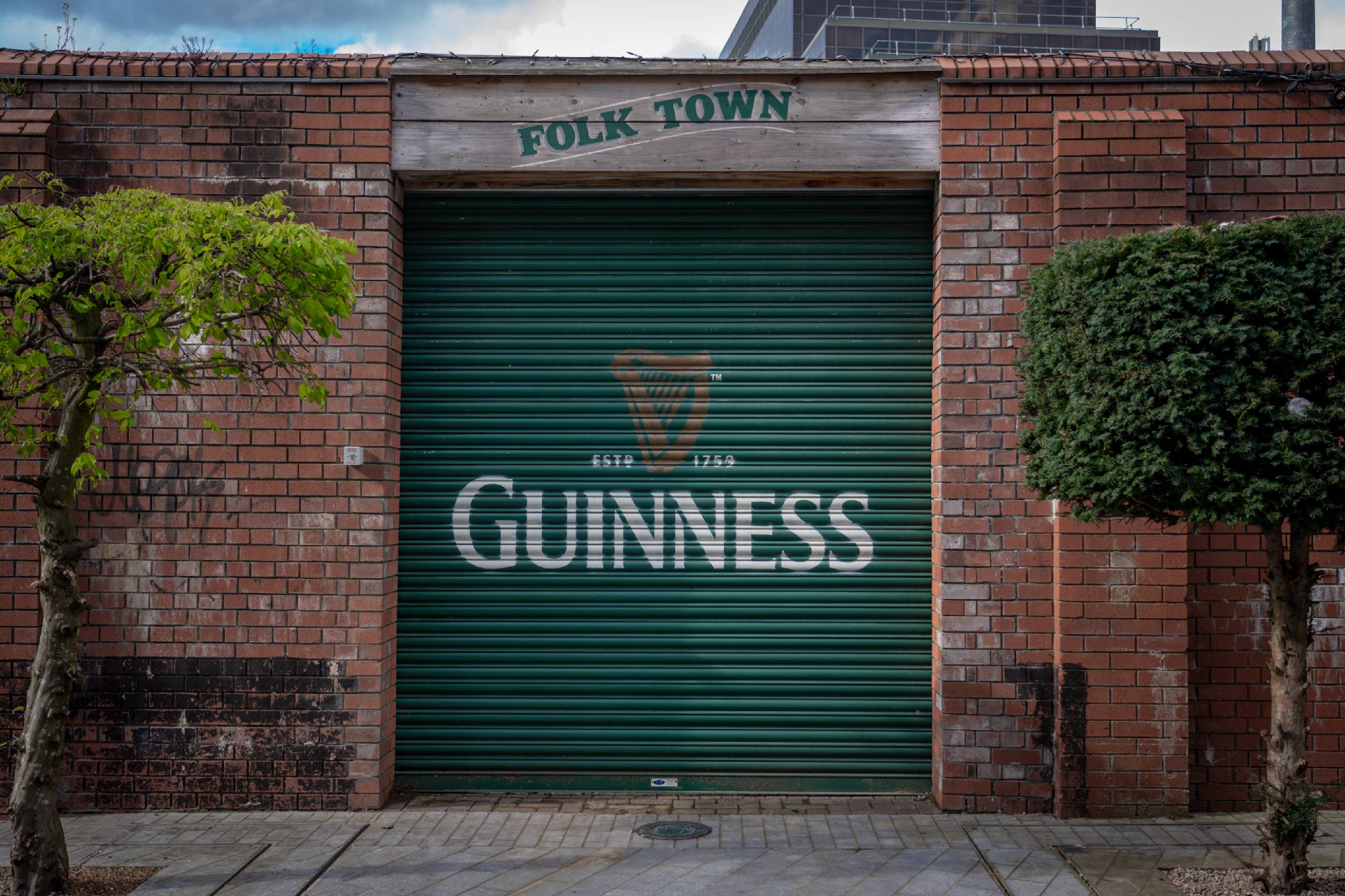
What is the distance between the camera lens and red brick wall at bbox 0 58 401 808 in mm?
6523

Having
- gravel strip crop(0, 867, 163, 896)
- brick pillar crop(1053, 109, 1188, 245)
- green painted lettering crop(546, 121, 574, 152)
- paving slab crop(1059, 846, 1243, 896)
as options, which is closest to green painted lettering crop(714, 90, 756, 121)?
green painted lettering crop(546, 121, 574, 152)

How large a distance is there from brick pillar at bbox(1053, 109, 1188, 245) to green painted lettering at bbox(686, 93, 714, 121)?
2332 millimetres

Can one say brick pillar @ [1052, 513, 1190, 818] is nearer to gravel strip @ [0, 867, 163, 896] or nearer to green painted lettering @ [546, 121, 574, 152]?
green painted lettering @ [546, 121, 574, 152]

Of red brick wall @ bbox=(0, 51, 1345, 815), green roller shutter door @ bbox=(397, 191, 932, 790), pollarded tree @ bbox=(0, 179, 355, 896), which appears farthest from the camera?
green roller shutter door @ bbox=(397, 191, 932, 790)

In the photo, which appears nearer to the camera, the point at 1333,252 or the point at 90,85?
the point at 1333,252

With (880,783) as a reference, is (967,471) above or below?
above

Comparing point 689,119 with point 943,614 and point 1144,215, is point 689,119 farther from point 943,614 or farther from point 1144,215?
point 943,614

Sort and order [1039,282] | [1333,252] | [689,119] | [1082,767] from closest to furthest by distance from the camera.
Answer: [1333,252], [1039,282], [1082,767], [689,119]

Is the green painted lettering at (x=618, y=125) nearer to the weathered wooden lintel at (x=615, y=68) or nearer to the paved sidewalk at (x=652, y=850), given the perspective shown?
the weathered wooden lintel at (x=615, y=68)

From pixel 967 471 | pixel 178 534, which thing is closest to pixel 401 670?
pixel 178 534

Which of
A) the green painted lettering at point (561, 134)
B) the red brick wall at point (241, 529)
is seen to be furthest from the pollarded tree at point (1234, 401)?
the red brick wall at point (241, 529)

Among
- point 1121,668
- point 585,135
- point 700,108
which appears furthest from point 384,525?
point 1121,668

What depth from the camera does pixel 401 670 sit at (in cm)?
701

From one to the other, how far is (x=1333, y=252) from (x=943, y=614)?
3057 mm
